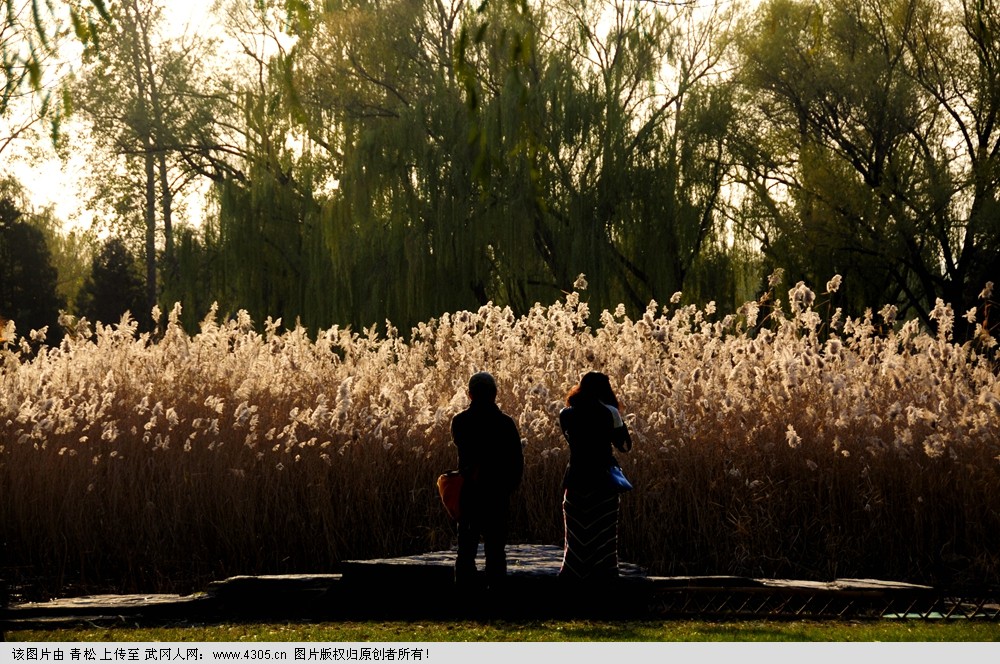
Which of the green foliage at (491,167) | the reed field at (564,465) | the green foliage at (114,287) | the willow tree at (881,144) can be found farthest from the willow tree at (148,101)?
the reed field at (564,465)

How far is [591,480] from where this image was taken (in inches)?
233

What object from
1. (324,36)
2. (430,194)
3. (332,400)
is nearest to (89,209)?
(324,36)

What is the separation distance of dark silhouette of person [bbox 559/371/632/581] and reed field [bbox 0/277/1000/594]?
5.38 feet

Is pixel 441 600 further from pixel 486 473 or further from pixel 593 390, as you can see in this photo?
pixel 593 390

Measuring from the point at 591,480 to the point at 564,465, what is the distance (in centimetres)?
195

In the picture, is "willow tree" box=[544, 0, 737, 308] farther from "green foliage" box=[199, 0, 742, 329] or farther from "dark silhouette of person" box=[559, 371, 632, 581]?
"dark silhouette of person" box=[559, 371, 632, 581]

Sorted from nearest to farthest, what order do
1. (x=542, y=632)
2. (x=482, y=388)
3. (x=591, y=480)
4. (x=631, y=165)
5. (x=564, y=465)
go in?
(x=542, y=632)
(x=482, y=388)
(x=591, y=480)
(x=564, y=465)
(x=631, y=165)

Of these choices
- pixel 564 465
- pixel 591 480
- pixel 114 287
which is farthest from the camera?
pixel 114 287

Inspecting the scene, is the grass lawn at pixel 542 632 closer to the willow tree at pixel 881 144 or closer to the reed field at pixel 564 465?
the reed field at pixel 564 465

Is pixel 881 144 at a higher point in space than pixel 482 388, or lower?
higher

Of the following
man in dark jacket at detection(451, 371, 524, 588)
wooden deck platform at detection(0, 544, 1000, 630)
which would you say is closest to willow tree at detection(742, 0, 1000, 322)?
wooden deck platform at detection(0, 544, 1000, 630)

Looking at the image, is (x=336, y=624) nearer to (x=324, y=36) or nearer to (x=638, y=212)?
(x=638, y=212)

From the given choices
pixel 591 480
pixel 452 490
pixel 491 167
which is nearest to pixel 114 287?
pixel 491 167

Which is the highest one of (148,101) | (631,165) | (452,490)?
(148,101)
